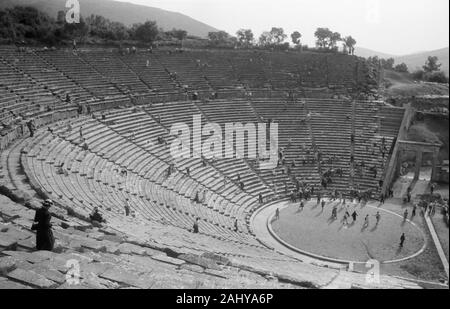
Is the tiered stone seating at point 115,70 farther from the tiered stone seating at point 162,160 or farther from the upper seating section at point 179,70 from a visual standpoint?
the tiered stone seating at point 162,160

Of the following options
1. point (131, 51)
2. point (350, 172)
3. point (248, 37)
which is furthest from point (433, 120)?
point (248, 37)

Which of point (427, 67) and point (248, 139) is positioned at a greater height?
point (427, 67)

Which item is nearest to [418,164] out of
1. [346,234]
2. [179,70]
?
[346,234]

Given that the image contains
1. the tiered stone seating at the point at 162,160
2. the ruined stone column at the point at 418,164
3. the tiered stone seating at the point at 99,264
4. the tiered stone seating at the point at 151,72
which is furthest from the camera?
the tiered stone seating at the point at 151,72

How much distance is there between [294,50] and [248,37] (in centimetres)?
1416

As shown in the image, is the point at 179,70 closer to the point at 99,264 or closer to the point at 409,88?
the point at 409,88

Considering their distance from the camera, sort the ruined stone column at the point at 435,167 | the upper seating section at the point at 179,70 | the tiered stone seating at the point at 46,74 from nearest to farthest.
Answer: the tiered stone seating at the point at 46,74, the ruined stone column at the point at 435,167, the upper seating section at the point at 179,70

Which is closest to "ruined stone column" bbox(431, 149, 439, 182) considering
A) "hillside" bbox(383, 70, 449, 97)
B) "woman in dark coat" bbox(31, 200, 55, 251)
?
"hillside" bbox(383, 70, 449, 97)

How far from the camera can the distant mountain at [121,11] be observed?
156 ft

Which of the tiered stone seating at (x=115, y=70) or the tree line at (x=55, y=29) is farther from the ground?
the tree line at (x=55, y=29)

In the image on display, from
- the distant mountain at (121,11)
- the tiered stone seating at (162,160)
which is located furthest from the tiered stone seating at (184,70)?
the distant mountain at (121,11)
